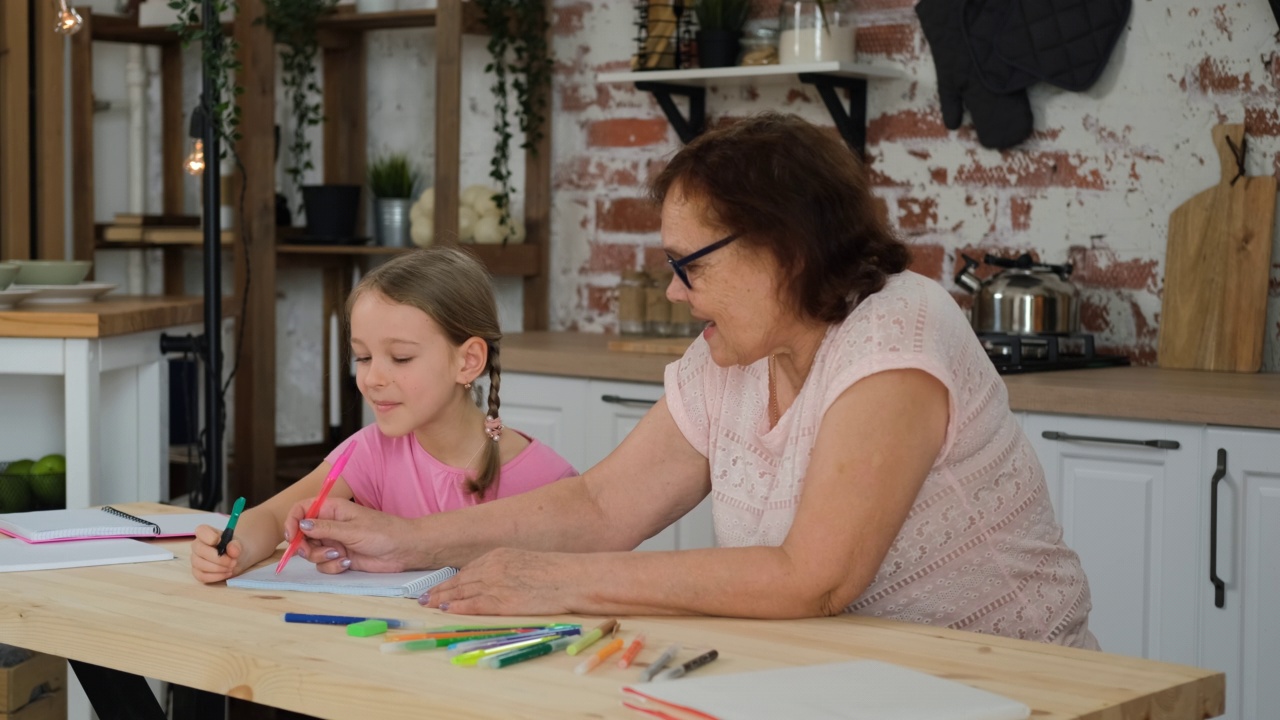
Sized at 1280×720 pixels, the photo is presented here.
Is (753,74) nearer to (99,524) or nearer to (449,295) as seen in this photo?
(449,295)

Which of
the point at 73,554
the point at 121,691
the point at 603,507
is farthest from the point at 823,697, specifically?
the point at 73,554

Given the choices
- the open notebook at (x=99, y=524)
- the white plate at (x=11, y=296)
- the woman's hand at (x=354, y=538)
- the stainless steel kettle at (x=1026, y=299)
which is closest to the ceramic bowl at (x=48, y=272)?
the white plate at (x=11, y=296)

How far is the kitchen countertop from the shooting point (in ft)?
7.94

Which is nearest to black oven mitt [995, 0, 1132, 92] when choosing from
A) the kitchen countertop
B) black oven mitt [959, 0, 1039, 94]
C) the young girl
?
black oven mitt [959, 0, 1039, 94]

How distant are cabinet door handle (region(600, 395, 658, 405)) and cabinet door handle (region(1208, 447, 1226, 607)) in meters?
1.11

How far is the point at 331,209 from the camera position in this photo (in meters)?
4.00

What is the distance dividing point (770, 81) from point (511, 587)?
230 centimetres

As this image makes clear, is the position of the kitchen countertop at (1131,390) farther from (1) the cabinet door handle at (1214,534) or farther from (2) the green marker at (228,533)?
(2) the green marker at (228,533)

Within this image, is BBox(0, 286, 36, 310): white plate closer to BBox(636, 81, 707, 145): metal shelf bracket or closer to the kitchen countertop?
the kitchen countertop

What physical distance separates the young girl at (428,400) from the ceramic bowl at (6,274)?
3.99 feet

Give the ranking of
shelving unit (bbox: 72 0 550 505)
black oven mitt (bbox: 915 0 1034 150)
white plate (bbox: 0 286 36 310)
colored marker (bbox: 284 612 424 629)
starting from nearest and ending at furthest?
colored marker (bbox: 284 612 424 629) → white plate (bbox: 0 286 36 310) → black oven mitt (bbox: 915 0 1034 150) → shelving unit (bbox: 72 0 550 505)

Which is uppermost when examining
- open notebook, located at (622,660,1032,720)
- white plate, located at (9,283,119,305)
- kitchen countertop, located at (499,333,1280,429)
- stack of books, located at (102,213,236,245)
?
stack of books, located at (102,213,236,245)

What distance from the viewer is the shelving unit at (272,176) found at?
3709 mm

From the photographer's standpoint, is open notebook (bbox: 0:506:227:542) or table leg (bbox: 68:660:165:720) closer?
table leg (bbox: 68:660:165:720)
